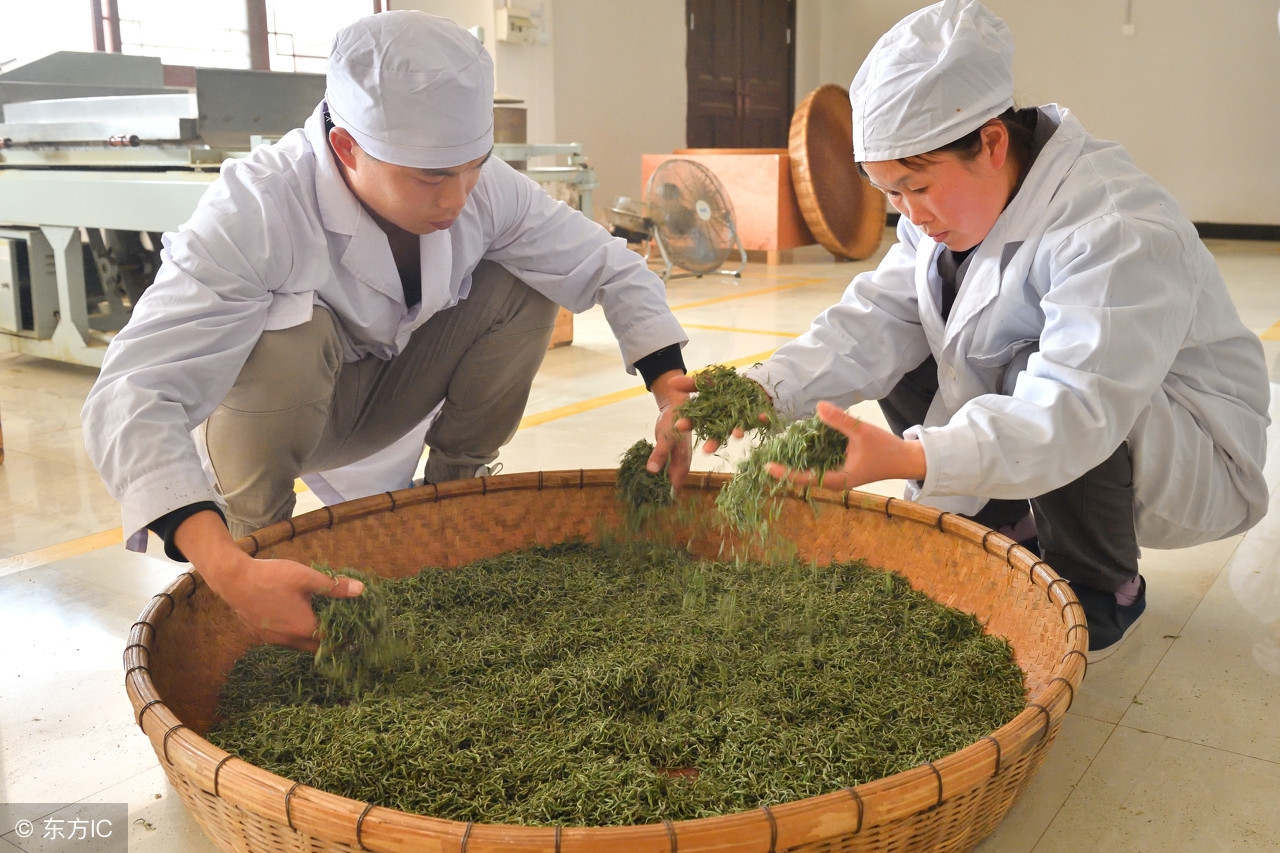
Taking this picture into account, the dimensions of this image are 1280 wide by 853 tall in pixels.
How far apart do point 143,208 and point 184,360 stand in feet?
7.74

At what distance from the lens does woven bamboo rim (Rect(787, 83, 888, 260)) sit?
7352mm

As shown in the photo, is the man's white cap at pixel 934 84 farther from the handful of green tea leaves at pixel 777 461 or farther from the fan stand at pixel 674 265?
the fan stand at pixel 674 265

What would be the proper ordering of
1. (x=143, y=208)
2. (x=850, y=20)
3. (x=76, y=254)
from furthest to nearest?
(x=850, y=20)
(x=76, y=254)
(x=143, y=208)

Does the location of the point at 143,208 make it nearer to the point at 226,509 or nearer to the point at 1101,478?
the point at 226,509

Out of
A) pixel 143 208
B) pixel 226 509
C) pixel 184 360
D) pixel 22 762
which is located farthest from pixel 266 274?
pixel 143 208

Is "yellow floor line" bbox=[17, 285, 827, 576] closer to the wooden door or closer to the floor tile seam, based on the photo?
the floor tile seam

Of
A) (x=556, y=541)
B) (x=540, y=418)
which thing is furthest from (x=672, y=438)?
(x=540, y=418)

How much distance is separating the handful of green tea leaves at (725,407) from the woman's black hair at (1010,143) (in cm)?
41

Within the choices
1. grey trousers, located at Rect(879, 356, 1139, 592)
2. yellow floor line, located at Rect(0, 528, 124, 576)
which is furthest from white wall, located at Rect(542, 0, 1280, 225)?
grey trousers, located at Rect(879, 356, 1139, 592)

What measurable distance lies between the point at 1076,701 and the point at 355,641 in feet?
3.63

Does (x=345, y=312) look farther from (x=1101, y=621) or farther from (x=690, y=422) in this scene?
(x=1101, y=621)

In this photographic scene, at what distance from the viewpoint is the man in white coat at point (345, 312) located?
4.58ft

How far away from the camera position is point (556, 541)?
208 centimetres

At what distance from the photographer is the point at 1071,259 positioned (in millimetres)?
1539
